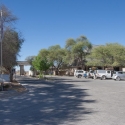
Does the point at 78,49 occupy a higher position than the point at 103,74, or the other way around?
the point at 78,49

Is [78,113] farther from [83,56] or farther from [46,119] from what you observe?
[83,56]

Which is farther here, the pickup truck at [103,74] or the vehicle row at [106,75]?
the pickup truck at [103,74]

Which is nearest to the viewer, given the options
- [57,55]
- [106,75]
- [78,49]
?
[106,75]

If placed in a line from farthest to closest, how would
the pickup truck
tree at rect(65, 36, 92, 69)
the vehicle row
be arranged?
tree at rect(65, 36, 92, 69) → the pickup truck → the vehicle row

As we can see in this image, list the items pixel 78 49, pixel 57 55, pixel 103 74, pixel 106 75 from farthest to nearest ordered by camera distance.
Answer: pixel 57 55 < pixel 78 49 < pixel 106 75 < pixel 103 74

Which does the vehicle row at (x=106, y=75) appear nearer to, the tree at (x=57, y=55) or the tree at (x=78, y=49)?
the tree at (x=78, y=49)

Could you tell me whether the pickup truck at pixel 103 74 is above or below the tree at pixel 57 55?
below

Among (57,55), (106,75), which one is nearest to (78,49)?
(57,55)

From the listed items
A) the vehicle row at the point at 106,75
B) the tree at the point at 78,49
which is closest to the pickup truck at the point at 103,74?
the vehicle row at the point at 106,75

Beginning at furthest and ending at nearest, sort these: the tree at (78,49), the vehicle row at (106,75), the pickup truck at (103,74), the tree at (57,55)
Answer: the tree at (57,55), the tree at (78,49), the pickup truck at (103,74), the vehicle row at (106,75)

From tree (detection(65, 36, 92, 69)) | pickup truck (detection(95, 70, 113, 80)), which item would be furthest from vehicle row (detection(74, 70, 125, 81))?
tree (detection(65, 36, 92, 69))

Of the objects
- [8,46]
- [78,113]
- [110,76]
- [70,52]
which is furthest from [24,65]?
[78,113]

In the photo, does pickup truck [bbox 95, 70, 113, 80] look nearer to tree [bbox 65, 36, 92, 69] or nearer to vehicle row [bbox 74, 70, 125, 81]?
vehicle row [bbox 74, 70, 125, 81]

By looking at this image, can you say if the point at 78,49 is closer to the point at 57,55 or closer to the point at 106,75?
the point at 57,55
